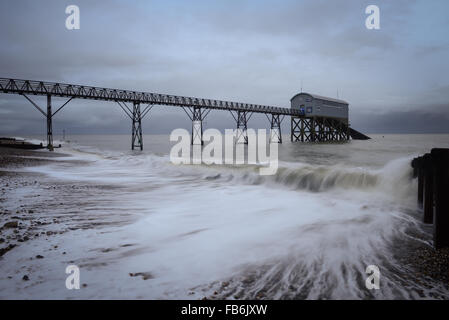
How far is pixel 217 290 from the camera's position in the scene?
2.65 m

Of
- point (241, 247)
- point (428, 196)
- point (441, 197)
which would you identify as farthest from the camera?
point (428, 196)

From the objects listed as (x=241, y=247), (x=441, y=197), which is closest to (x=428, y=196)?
(x=441, y=197)

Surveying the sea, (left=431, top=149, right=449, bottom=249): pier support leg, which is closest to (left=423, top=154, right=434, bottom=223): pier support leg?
the sea

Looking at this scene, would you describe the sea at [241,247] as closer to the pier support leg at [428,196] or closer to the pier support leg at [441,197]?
the pier support leg at [428,196]

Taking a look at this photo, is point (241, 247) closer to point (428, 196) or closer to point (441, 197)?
point (441, 197)

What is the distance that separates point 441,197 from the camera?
351 centimetres

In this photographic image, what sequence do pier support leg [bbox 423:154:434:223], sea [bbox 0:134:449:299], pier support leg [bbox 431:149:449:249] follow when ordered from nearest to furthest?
1. sea [bbox 0:134:449:299]
2. pier support leg [bbox 431:149:449:249]
3. pier support leg [bbox 423:154:434:223]

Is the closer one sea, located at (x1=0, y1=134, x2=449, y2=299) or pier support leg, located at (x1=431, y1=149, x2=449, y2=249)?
sea, located at (x1=0, y1=134, x2=449, y2=299)

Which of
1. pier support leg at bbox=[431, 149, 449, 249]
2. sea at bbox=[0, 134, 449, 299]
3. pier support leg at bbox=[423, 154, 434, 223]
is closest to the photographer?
sea at bbox=[0, 134, 449, 299]

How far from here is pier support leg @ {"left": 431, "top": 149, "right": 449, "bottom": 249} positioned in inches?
138

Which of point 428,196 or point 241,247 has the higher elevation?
point 428,196

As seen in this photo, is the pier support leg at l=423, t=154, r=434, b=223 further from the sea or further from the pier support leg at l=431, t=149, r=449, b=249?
the pier support leg at l=431, t=149, r=449, b=249
